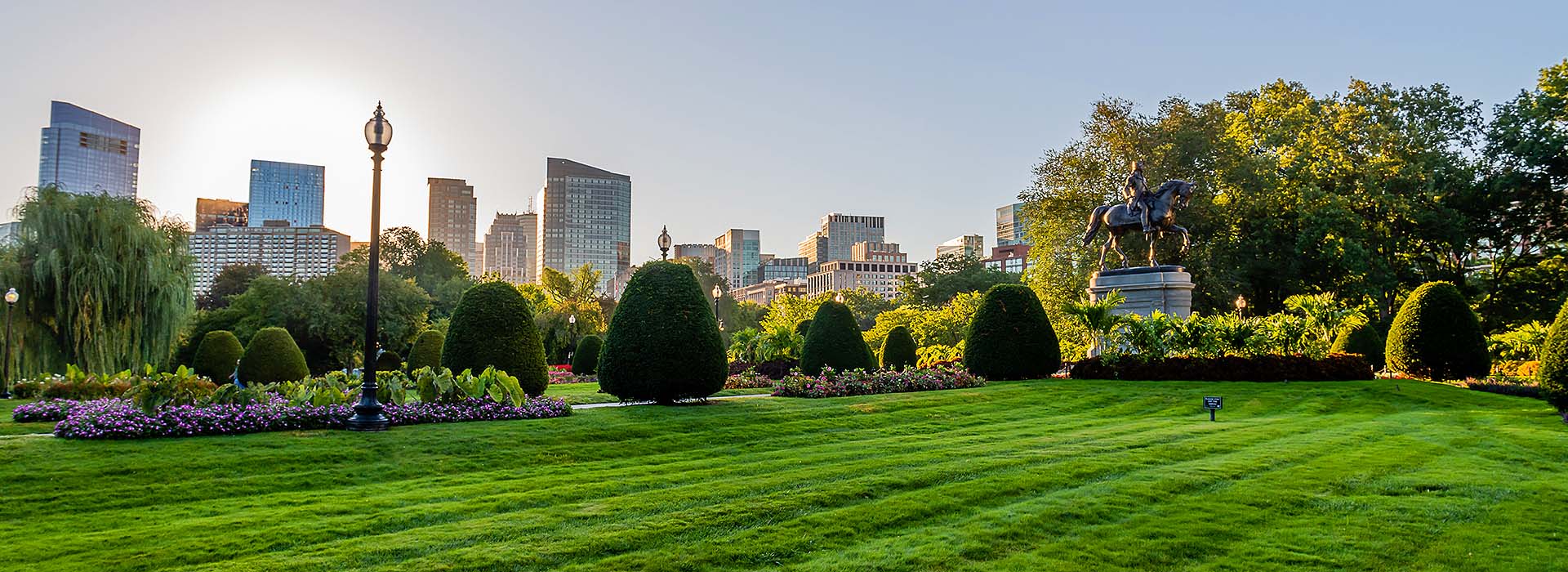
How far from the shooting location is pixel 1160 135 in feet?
130

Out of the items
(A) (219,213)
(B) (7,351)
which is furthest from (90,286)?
(A) (219,213)

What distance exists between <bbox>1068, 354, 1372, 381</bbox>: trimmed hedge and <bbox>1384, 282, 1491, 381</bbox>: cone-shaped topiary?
1648 mm

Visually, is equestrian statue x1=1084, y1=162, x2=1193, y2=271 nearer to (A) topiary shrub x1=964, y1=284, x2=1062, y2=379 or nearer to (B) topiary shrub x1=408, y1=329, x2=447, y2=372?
(A) topiary shrub x1=964, y1=284, x2=1062, y2=379

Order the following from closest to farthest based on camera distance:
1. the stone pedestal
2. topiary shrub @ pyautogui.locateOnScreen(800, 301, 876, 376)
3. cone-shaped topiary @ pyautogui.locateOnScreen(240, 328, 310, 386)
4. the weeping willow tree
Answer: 1. cone-shaped topiary @ pyautogui.locateOnScreen(240, 328, 310, 386)
2. topiary shrub @ pyautogui.locateOnScreen(800, 301, 876, 376)
3. the weeping willow tree
4. the stone pedestal

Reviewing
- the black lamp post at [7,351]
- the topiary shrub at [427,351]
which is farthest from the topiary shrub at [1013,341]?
the black lamp post at [7,351]

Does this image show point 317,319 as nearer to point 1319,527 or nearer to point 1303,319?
point 1303,319

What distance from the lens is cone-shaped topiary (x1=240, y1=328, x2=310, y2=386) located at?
19812 millimetres

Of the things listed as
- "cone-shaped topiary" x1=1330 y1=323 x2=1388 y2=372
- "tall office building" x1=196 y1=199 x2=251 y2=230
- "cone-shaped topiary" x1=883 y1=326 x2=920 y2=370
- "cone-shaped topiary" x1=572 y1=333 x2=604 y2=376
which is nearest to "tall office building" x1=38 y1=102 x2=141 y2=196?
→ "tall office building" x1=196 y1=199 x2=251 y2=230

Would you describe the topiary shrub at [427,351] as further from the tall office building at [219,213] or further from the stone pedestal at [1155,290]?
the tall office building at [219,213]

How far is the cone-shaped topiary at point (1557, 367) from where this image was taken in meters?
13.0

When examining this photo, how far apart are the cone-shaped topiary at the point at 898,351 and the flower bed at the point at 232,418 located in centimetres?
1607

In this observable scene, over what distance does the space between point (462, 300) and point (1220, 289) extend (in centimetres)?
3144

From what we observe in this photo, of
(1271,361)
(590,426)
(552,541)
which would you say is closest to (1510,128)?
(1271,361)

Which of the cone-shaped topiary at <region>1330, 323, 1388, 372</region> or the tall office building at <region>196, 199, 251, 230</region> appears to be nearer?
the cone-shaped topiary at <region>1330, 323, 1388, 372</region>
